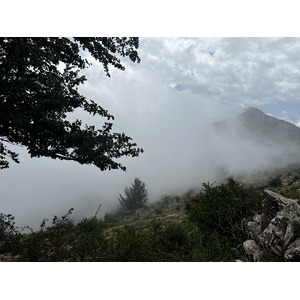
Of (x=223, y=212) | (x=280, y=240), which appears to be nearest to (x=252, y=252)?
(x=280, y=240)

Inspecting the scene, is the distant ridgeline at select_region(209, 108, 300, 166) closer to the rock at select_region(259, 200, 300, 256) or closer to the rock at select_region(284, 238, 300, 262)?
the rock at select_region(259, 200, 300, 256)

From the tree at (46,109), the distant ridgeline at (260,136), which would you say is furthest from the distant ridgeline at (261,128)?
the tree at (46,109)

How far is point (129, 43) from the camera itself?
7.93 metres

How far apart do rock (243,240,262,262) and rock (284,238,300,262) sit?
1051 millimetres

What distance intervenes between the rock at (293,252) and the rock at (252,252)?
41.4 inches

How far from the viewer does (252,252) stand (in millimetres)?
7270

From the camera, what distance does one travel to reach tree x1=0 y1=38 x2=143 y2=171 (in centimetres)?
533

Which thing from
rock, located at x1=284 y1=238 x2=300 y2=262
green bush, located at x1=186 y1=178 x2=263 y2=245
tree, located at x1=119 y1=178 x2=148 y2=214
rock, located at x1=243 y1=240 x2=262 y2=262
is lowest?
rock, located at x1=243 y1=240 x2=262 y2=262

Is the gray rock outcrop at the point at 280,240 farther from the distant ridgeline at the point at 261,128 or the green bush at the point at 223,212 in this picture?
the distant ridgeline at the point at 261,128

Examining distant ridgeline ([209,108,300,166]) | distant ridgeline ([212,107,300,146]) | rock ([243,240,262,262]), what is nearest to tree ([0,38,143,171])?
rock ([243,240,262,262])

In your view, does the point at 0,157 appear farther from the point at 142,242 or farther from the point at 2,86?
the point at 142,242

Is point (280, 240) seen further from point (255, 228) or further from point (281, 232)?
point (255, 228)

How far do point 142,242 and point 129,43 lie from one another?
7.14m
